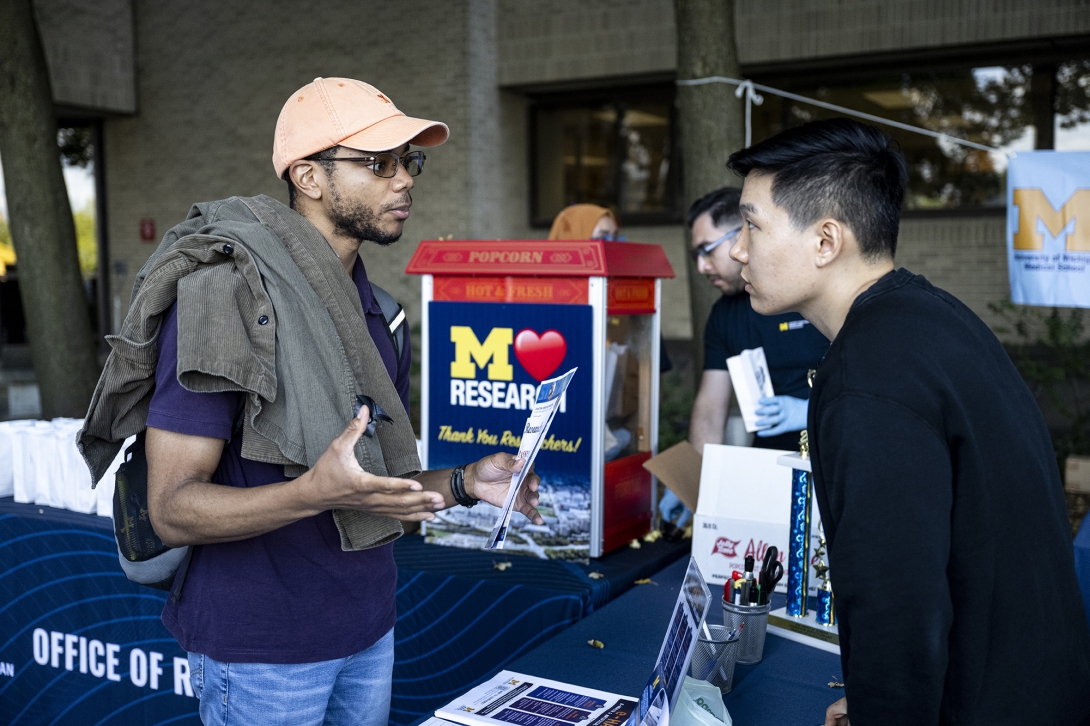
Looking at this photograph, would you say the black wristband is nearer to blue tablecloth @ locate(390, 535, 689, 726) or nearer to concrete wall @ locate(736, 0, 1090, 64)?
blue tablecloth @ locate(390, 535, 689, 726)

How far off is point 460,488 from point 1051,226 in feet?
13.5

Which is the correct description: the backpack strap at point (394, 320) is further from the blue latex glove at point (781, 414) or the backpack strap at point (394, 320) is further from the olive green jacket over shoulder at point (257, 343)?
the blue latex glove at point (781, 414)

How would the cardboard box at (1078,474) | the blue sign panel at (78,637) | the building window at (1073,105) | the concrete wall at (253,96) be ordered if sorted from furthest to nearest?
the concrete wall at (253,96), the building window at (1073,105), the cardboard box at (1078,474), the blue sign panel at (78,637)

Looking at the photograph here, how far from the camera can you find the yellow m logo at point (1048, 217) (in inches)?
183

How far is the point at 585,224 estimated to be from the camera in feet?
15.6

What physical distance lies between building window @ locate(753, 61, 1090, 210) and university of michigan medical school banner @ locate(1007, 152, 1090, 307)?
540 cm

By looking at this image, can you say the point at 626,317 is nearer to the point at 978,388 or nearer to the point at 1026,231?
the point at 978,388

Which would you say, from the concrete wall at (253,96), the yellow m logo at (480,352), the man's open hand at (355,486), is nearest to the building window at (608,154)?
the concrete wall at (253,96)

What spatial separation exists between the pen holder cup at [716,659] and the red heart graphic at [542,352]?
39.0 inches

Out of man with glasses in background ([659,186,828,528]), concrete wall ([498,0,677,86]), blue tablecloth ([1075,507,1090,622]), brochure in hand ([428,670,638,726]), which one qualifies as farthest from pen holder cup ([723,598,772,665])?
concrete wall ([498,0,677,86])

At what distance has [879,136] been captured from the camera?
1.42 m

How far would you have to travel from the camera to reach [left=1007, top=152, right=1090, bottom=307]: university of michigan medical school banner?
4.68m

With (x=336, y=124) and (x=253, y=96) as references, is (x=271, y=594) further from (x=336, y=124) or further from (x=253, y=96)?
(x=253, y=96)

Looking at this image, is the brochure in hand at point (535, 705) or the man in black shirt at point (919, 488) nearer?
the man in black shirt at point (919, 488)
